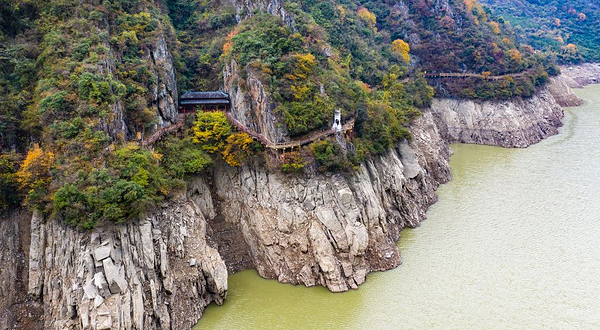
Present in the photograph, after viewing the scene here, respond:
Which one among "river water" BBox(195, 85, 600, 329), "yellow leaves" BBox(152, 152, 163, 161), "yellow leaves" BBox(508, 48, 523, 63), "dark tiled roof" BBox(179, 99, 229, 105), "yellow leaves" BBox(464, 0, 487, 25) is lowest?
"river water" BBox(195, 85, 600, 329)

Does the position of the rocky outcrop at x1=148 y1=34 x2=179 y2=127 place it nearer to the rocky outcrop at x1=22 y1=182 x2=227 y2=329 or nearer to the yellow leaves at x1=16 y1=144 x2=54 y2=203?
the rocky outcrop at x1=22 y1=182 x2=227 y2=329

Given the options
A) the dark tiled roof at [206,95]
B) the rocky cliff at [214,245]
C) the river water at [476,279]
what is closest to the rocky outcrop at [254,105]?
the dark tiled roof at [206,95]

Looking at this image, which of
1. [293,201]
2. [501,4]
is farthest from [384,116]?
[501,4]

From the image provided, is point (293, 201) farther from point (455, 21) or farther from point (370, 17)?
point (455, 21)

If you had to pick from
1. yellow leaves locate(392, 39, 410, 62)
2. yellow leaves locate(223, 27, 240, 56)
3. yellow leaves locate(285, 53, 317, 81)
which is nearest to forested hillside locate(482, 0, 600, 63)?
yellow leaves locate(392, 39, 410, 62)

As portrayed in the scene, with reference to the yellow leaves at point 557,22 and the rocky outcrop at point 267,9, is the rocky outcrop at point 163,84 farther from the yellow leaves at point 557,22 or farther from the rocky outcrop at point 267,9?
the yellow leaves at point 557,22
